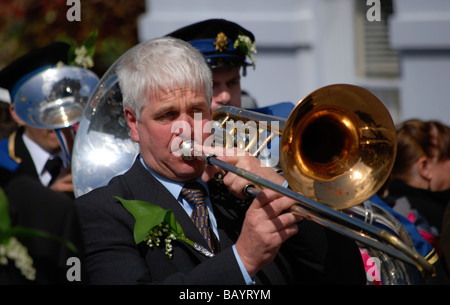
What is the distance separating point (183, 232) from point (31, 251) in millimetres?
768

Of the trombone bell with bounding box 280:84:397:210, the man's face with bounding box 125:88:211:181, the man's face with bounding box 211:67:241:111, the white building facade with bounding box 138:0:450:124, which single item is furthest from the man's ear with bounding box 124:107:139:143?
the white building facade with bounding box 138:0:450:124

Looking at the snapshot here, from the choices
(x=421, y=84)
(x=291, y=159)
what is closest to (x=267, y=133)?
(x=291, y=159)

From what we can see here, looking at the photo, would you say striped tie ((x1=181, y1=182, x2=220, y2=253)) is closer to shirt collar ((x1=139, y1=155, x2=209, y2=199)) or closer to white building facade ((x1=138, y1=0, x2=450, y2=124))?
shirt collar ((x1=139, y1=155, x2=209, y2=199))

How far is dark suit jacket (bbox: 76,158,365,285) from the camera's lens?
2.17 m

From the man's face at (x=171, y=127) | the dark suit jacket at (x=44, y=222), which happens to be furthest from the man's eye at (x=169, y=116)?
the dark suit jacket at (x=44, y=222)

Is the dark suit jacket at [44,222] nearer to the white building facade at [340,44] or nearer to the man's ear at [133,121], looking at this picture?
the man's ear at [133,121]

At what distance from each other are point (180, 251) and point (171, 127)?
0.45m

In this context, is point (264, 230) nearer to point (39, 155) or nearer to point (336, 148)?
point (336, 148)

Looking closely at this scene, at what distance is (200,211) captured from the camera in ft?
8.09

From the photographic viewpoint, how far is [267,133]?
9.06 ft

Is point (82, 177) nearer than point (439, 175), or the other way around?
point (82, 177)

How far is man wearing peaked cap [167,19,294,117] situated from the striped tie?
1027mm

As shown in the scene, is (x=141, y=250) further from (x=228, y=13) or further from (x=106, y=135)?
(x=228, y=13)
